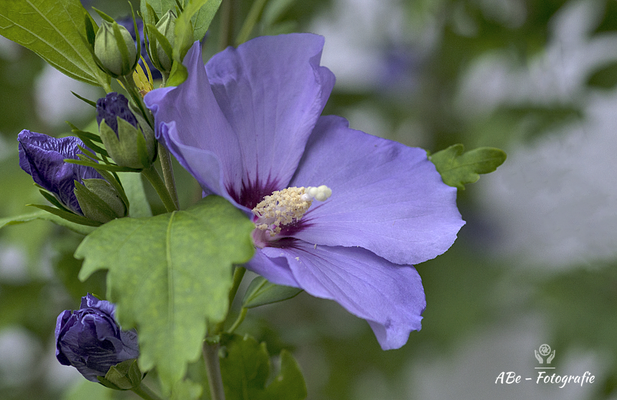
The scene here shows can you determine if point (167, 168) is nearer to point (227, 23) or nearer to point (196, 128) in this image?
point (196, 128)

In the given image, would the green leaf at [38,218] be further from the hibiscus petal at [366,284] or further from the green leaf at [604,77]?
the green leaf at [604,77]

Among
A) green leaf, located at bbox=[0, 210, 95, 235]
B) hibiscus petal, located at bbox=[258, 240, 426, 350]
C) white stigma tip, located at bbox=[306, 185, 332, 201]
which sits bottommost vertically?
green leaf, located at bbox=[0, 210, 95, 235]

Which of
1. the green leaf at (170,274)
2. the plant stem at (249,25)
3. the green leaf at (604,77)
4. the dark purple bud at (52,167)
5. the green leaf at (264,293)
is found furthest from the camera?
the green leaf at (604,77)

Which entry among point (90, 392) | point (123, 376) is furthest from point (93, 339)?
point (90, 392)

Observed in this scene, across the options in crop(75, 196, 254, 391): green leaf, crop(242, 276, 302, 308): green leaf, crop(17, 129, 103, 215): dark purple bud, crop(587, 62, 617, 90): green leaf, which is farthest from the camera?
crop(587, 62, 617, 90): green leaf

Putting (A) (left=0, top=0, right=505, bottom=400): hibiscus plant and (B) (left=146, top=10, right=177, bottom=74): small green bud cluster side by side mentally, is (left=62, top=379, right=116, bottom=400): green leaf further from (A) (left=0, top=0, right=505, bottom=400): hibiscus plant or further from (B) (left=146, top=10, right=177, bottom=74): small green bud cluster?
(B) (left=146, top=10, right=177, bottom=74): small green bud cluster

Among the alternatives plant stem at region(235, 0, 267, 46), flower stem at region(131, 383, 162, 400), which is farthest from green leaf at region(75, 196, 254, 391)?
plant stem at region(235, 0, 267, 46)

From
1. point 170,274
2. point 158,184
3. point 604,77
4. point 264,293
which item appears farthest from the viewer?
point 604,77

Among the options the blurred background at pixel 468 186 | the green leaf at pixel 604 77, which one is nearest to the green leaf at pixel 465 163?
the blurred background at pixel 468 186
